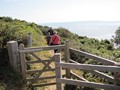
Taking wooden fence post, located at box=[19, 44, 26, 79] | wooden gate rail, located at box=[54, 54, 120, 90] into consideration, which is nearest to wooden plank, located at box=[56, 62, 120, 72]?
wooden gate rail, located at box=[54, 54, 120, 90]

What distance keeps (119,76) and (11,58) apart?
458cm

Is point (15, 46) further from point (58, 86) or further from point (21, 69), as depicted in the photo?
point (58, 86)

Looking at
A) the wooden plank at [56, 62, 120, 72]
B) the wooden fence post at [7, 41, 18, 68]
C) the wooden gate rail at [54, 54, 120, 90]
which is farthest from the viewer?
the wooden fence post at [7, 41, 18, 68]

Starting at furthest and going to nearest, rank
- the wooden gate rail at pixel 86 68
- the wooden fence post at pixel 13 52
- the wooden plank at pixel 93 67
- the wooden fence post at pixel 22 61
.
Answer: the wooden fence post at pixel 13 52
the wooden fence post at pixel 22 61
the wooden gate rail at pixel 86 68
the wooden plank at pixel 93 67

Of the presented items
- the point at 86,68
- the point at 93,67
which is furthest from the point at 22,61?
the point at 93,67

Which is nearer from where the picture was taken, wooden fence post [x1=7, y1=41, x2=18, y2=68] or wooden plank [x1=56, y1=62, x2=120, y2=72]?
wooden plank [x1=56, y1=62, x2=120, y2=72]

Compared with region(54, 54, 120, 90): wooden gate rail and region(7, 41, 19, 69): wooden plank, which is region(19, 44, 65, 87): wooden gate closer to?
region(7, 41, 19, 69): wooden plank

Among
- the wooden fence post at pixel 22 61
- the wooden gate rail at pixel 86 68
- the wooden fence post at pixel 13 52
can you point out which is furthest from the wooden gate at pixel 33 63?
the wooden gate rail at pixel 86 68

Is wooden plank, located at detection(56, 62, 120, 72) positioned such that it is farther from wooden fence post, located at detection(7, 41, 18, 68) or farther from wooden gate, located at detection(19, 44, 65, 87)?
wooden fence post, located at detection(7, 41, 18, 68)

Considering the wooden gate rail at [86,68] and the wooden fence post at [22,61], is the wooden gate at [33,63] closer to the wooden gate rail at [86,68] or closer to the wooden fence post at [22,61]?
the wooden fence post at [22,61]

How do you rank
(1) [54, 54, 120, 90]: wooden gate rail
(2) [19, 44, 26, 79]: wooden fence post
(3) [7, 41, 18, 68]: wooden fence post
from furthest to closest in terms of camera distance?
(3) [7, 41, 18, 68]: wooden fence post
(2) [19, 44, 26, 79]: wooden fence post
(1) [54, 54, 120, 90]: wooden gate rail

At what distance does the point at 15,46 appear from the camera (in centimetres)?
1077

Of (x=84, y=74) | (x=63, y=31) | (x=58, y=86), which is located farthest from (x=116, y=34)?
(x=58, y=86)

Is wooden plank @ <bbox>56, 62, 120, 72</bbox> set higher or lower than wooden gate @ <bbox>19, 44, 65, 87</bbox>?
higher
